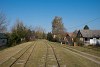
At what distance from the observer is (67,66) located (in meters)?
13.9

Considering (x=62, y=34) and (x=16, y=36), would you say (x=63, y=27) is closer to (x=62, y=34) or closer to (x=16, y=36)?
(x=62, y=34)

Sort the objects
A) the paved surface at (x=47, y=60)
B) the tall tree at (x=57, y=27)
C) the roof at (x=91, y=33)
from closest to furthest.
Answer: the paved surface at (x=47, y=60)
the roof at (x=91, y=33)
the tall tree at (x=57, y=27)

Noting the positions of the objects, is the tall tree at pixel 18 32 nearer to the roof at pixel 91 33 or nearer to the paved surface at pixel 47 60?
the roof at pixel 91 33

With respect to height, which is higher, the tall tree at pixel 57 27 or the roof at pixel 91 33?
the tall tree at pixel 57 27

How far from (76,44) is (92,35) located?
18.2m

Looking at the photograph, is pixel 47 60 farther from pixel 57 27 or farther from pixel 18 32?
pixel 57 27

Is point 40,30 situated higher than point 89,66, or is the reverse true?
point 40,30

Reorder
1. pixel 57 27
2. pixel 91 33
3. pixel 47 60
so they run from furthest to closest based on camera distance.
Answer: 1. pixel 57 27
2. pixel 91 33
3. pixel 47 60

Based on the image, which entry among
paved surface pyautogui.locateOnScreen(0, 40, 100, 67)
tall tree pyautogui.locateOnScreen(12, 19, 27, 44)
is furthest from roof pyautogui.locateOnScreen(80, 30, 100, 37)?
paved surface pyautogui.locateOnScreen(0, 40, 100, 67)

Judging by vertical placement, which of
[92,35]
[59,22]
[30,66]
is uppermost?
[59,22]

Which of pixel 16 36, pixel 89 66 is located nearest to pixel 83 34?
pixel 16 36

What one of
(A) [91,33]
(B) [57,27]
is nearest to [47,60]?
(A) [91,33]

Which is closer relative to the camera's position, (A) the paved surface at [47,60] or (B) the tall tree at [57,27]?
(A) the paved surface at [47,60]

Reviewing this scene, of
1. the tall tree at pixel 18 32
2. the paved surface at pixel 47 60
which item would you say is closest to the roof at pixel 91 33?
the tall tree at pixel 18 32
